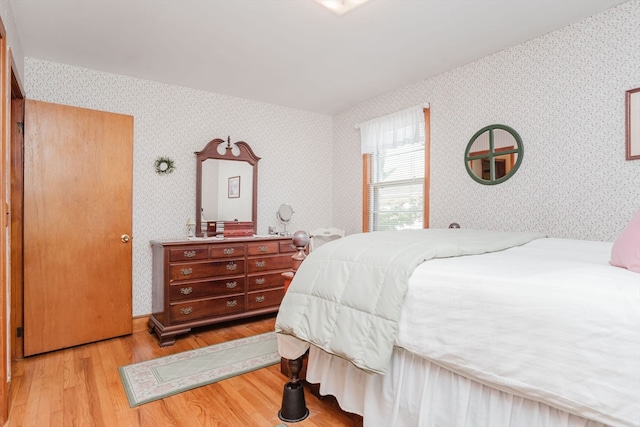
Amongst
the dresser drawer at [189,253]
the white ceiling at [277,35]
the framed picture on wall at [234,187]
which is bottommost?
the dresser drawer at [189,253]

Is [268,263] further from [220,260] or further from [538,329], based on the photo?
[538,329]

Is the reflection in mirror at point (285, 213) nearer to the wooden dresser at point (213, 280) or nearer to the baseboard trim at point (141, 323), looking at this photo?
the wooden dresser at point (213, 280)

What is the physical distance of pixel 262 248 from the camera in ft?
11.5

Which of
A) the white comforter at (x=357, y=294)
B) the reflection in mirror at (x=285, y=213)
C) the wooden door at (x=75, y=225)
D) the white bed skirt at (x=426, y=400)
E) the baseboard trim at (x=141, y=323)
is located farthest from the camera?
the reflection in mirror at (x=285, y=213)

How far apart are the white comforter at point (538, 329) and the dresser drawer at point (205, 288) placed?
2.30 meters

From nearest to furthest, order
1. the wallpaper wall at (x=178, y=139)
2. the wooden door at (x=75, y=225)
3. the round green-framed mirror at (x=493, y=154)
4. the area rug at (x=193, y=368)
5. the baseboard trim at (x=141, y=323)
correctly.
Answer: the area rug at (x=193, y=368) → the wooden door at (x=75, y=225) → the round green-framed mirror at (x=493, y=154) → the wallpaper wall at (x=178, y=139) → the baseboard trim at (x=141, y=323)

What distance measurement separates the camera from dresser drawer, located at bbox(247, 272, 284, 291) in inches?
135

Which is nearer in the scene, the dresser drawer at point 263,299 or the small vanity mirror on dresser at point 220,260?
the small vanity mirror on dresser at point 220,260

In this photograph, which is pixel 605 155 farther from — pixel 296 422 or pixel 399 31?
pixel 296 422

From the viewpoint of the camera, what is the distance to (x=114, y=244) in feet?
9.96

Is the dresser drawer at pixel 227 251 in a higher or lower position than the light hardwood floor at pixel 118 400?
higher

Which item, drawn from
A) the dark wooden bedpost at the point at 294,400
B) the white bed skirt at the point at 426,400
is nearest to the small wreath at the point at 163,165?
the dark wooden bedpost at the point at 294,400

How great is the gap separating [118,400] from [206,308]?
119 cm

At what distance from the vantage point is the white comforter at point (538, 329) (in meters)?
0.87
